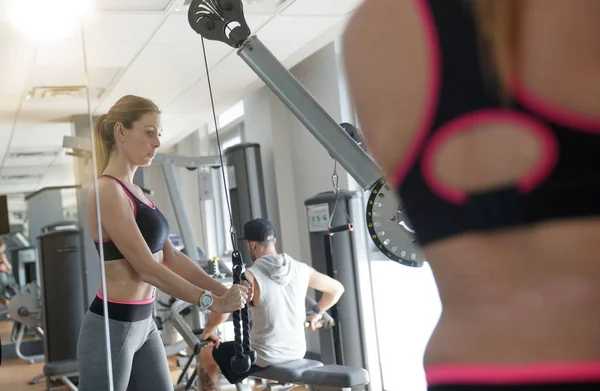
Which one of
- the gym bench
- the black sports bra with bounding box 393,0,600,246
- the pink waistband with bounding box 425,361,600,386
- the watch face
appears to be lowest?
the gym bench

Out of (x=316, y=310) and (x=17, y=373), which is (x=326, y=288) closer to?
(x=316, y=310)

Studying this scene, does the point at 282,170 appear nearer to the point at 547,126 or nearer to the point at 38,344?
the point at 38,344

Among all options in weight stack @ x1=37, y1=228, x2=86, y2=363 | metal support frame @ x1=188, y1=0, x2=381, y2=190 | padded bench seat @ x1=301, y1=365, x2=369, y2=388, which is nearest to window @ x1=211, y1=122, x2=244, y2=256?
padded bench seat @ x1=301, y1=365, x2=369, y2=388

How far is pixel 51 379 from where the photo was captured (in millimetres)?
2375

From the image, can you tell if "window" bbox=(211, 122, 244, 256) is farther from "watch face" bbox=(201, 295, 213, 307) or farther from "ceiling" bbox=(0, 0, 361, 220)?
"watch face" bbox=(201, 295, 213, 307)

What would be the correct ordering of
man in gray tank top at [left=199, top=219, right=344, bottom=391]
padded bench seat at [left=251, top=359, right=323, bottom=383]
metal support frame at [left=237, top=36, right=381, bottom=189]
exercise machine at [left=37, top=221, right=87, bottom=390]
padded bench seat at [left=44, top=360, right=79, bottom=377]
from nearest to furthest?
metal support frame at [left=237, top=36, right=381, bottom=189] → exercise machine at [left=37, top=221, right=87, bottom=390] → padded bench seat at [left=44, top=360, right=79, bottom=377] → padded bench seat at [left=251, top=359, right=323, bottom=383] → man in gray tank top at [left=199, top=219, right=344, bottom=391]

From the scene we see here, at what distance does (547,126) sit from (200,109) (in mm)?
1933

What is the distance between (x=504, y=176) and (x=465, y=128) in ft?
0.13

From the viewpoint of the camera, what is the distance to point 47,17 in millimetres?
1997

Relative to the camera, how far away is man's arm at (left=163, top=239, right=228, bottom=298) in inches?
72.9

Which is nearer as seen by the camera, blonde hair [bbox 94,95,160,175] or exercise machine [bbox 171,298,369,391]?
blonde hair [bbox 94,95,160,175]

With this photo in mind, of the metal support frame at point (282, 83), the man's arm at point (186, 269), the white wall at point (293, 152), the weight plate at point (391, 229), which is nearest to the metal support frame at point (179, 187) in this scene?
the man's arm at point (186, 269)

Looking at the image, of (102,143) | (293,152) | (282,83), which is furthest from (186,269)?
(293,152)

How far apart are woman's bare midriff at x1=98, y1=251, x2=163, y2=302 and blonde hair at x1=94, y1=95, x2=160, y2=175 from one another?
25 centimetres
